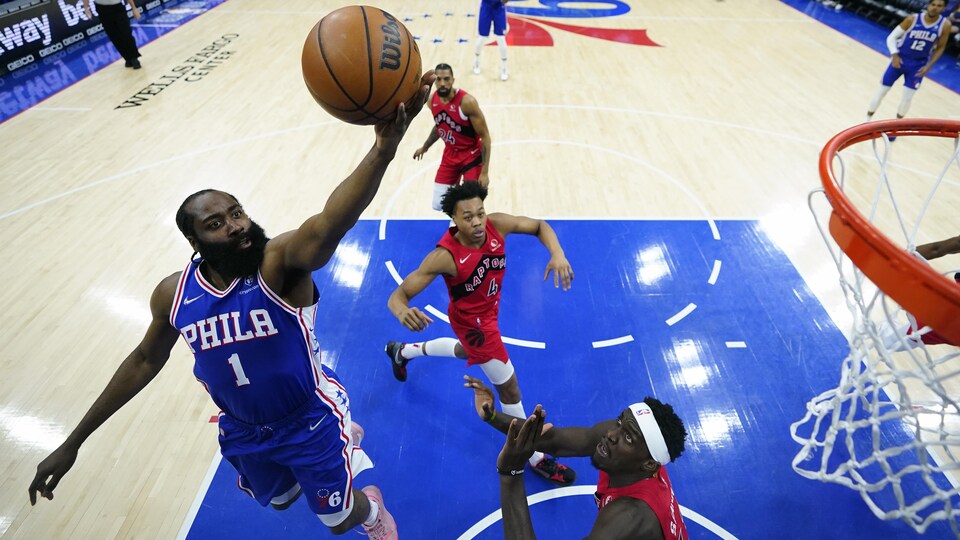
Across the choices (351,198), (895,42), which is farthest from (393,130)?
(895,42)

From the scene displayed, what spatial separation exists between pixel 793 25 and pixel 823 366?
1237 centimetres

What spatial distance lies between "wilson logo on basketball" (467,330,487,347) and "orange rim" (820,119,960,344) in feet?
6.51

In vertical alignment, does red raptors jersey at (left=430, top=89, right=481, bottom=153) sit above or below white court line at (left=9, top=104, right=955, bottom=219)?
above

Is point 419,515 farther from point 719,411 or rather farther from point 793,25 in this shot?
point 793,25

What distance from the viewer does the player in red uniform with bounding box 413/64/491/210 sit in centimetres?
493

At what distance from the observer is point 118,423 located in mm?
4020

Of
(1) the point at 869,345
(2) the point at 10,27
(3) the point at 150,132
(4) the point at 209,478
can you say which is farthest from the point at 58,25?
(1) the point at 869,345

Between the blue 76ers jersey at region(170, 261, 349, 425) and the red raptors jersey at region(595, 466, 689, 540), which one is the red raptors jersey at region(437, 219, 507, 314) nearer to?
the blue 76ers jersey at region(170, 261, 349, 425)

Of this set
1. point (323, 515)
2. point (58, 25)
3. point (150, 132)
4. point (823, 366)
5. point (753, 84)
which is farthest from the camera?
point (58, 25)

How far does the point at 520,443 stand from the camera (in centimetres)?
198

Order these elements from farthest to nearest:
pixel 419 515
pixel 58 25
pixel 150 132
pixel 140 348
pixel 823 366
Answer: pixel 58 25
pixel 150 132
pixel 823 366
pixel 419 515
pixel 140 348

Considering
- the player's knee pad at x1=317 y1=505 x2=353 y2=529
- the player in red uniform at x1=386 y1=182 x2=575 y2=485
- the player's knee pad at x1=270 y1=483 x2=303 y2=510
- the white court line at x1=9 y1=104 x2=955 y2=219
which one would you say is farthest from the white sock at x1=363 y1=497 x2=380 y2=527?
the white court line at x1=9 y1=104 x2=955 y2=219

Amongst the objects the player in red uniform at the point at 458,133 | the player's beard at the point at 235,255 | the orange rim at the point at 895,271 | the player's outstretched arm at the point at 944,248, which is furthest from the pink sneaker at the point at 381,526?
the player's outstretched arm at the point at 944,248

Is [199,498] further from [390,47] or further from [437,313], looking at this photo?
[390,47]
